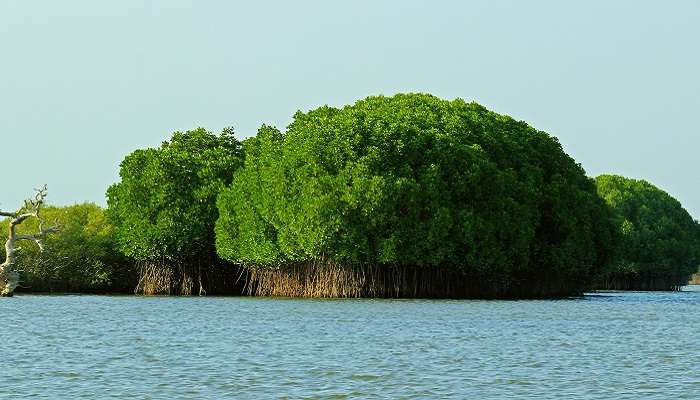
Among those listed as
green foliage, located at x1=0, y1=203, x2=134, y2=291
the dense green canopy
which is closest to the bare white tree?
green foliage, located at x1=0, y1=203, x2=134, y2=291

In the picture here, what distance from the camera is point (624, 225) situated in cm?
14000

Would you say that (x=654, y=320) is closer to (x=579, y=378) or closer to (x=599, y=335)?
(x=599, y=335)

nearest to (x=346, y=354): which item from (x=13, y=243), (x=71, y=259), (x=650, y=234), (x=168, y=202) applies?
(x=13, y=243)

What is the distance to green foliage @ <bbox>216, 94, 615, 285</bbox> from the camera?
75.6m

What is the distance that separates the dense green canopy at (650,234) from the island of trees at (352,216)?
44.2m

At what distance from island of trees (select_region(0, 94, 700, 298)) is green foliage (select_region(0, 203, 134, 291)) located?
13 centimetres

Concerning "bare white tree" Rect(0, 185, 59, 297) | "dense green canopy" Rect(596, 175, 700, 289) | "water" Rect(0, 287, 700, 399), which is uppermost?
"dense green canopy" Rect(596, 175, 700, 289)

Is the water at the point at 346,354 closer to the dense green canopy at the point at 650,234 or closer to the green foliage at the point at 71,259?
the green foliage at the point at 71,259

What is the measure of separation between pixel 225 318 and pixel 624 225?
9156 centimetres

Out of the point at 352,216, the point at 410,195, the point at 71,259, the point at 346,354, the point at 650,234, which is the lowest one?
the point at 346,354

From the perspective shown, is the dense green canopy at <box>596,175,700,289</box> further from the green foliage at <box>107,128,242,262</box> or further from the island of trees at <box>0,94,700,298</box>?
the green foliage at <box>107,128,242,262</box>

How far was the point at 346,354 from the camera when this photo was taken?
122ft

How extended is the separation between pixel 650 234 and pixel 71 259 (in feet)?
241

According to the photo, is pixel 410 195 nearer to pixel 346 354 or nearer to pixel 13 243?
pixel 13 243
